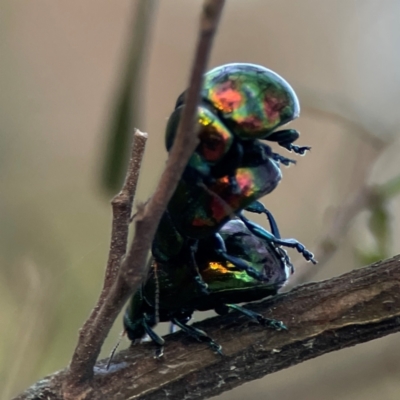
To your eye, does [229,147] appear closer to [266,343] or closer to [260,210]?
[260,210]

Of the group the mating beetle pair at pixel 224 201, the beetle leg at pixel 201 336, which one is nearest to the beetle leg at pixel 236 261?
the mating beetle pair at pixel 224 201

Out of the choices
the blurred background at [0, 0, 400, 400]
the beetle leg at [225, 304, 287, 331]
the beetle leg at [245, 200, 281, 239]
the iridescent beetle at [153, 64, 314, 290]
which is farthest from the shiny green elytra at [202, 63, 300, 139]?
the blurred background at [0, 0, 400, 400]

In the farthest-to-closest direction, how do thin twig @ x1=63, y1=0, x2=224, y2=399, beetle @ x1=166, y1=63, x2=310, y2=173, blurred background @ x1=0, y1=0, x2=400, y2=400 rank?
blurred background @ x1=0, y1=0, x2=400, y2=400
beetle @ x1=166, y1=63, x2=310, y2=173
thin twig @ x1=63, y1=0, x2=224, y2=399

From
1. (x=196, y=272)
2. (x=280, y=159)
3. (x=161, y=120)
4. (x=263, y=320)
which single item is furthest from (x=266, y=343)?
(x=161, y=120)

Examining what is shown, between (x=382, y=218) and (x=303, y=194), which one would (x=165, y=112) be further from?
(x=382, y=218)

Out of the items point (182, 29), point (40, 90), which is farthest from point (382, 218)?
point (40, 90)

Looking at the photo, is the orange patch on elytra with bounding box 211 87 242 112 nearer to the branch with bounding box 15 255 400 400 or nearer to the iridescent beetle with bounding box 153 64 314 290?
the iridescent beetle with bounding box 153 64 314 290
